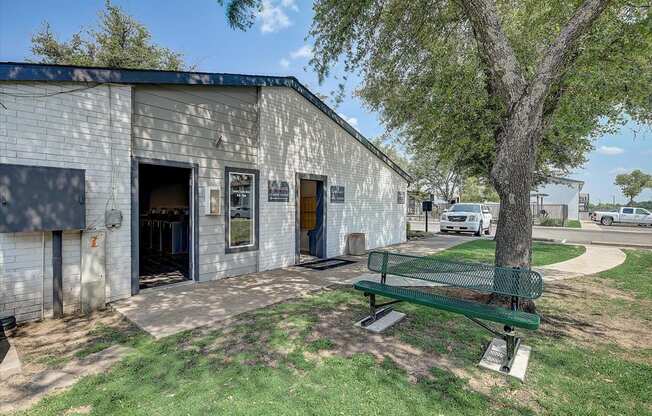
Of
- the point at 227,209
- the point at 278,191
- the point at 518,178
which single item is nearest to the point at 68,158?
the point at 227,209

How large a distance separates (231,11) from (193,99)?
1.96m

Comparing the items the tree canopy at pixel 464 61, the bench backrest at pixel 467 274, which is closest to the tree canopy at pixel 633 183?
the tree canopy at pixel 464 61

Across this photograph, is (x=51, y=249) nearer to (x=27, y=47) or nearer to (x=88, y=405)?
(x=88, y=405)

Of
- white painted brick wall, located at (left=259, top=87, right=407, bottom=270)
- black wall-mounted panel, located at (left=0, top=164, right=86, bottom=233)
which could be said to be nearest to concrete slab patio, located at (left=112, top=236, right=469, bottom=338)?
→ white painted brick wall, located at (left=259, top=87, right=407, bottom=270)

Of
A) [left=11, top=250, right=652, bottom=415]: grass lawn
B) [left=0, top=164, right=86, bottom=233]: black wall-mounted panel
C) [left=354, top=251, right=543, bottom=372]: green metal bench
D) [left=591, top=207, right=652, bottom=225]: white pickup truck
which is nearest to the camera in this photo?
[left=11, top=250, right=652, bottom=415]: grass lawn

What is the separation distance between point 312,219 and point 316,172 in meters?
1.72

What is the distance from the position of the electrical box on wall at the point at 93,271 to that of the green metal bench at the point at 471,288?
402 cm

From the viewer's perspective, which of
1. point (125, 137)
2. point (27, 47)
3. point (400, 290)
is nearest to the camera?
point (400, 290)

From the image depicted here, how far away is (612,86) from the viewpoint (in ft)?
18.9

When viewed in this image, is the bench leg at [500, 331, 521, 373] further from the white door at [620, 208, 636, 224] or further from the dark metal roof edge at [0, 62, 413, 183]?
the white door at [620, 208, 636, 224]

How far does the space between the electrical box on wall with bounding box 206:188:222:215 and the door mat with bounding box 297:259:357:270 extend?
2.99 m

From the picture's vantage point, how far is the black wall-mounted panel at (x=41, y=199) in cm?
403

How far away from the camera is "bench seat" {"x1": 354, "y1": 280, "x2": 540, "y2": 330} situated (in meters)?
3.19

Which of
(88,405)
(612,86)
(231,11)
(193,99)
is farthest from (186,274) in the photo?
(612,86)
